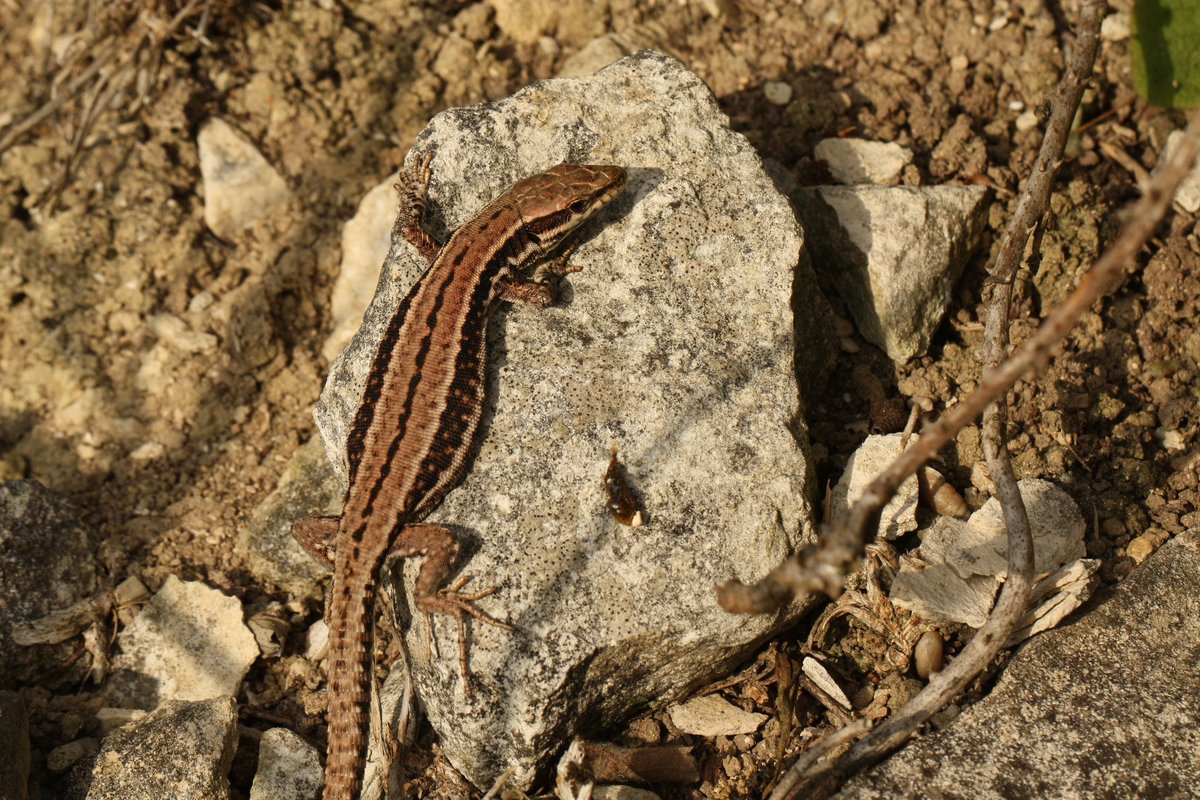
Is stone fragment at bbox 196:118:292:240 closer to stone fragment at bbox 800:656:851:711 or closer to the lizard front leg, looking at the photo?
the lizard front leg

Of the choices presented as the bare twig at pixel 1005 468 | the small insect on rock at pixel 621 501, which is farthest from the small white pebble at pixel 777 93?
the small insect on rock at pixel 621 501

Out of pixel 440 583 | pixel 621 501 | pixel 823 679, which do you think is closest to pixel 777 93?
Result: pixel 621 501

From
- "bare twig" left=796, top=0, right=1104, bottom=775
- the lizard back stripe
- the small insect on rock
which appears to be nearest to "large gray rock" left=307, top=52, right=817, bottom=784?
the small insect on rock

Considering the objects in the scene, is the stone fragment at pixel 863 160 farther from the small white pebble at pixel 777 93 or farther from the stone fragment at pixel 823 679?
the stone fragment at pixel 823 679

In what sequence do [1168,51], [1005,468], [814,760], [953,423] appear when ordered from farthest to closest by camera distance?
[1168,51]
[1005,468]
[814,760]
[953,423]

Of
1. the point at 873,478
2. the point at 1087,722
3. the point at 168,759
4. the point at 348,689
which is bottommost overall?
the point at 1087,722

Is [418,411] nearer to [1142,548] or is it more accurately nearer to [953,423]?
[953,423]
